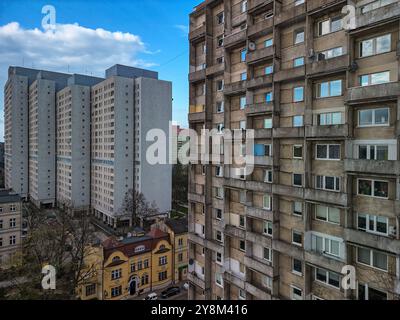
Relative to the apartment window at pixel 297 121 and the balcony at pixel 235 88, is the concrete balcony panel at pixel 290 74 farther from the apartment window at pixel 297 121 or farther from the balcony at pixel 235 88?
the balcony at pixel 235 88

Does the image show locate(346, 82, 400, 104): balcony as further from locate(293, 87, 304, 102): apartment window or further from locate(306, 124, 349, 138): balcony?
locate(293, 87, 304, 102): apartment window

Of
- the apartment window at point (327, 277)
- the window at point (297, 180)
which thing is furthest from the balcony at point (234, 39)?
the apartment window at point (327, 277)

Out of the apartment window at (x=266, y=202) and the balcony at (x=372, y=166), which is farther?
the apartment window at (x=266, y=202)

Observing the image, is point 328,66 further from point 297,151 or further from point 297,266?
point 297,266

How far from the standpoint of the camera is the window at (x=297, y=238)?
831cm

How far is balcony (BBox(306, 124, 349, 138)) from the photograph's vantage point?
6.98 m

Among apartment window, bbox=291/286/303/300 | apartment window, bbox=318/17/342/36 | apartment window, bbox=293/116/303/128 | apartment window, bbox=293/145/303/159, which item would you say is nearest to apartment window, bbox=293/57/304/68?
apartment window, bbox=318/17/342/36

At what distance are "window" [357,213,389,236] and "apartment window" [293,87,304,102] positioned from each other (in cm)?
380

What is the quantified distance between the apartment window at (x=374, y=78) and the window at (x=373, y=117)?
70 centimetres

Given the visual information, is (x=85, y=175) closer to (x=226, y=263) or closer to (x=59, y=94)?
(x=59, y=94)

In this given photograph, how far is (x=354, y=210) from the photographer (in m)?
7.09

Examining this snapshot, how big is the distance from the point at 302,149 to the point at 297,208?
1.92m

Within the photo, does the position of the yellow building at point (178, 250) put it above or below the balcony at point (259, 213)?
below

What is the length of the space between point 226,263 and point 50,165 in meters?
48.2
